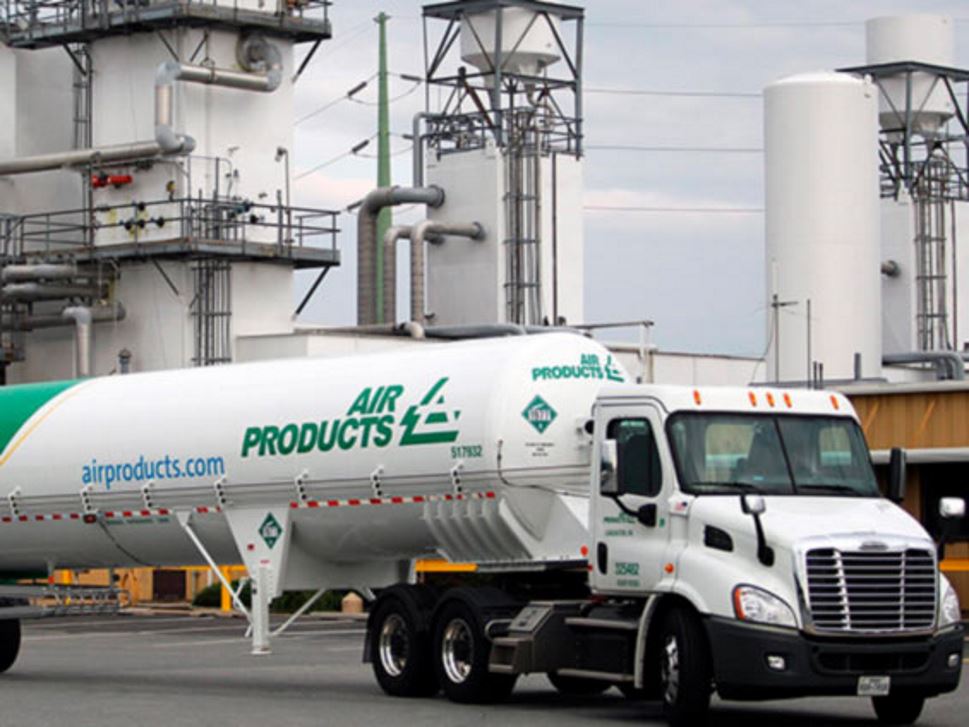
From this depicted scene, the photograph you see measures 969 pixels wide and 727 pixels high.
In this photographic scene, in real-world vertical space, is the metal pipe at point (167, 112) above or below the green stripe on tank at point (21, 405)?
above

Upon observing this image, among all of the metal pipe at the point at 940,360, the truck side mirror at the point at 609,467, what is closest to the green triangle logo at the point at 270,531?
the truck side mirror at the point at 609,467

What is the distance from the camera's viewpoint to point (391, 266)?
54.7 m

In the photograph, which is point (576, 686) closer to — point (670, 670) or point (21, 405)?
point (670, 670)

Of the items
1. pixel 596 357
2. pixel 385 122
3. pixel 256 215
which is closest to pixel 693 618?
pixel 596 357

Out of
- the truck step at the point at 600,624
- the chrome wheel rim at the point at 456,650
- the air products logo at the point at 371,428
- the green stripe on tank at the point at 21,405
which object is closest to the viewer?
the truck step at the point at 600,624

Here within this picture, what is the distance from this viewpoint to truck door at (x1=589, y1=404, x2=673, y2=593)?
1839cm

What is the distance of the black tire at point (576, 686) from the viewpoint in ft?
69.7

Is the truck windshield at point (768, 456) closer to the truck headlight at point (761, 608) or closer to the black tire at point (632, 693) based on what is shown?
the truck headlight at point (761, 608)

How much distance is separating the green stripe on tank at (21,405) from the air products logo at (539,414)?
758 cm

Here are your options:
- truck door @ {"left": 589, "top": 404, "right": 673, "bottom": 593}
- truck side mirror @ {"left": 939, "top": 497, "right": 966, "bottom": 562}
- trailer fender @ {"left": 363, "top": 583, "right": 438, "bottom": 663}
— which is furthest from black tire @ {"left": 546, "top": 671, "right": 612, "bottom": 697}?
truck side mirror @ {"left": 939, "top": 497, "right": 966, "bottom": 562}

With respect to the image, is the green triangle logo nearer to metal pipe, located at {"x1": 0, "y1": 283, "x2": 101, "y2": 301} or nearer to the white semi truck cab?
the white semi truck cab

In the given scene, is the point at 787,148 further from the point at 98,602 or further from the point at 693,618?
the point at 693,618

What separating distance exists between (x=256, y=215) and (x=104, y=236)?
3.46 metres

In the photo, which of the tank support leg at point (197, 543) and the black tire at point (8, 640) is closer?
the tank support leg at point (197, 543)
